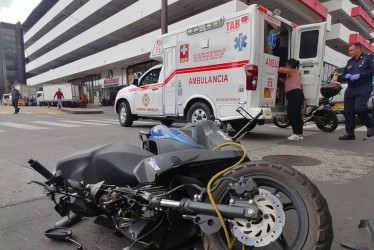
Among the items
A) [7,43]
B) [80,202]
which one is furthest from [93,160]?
[7,43]

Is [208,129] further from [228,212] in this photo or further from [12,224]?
[12,224]

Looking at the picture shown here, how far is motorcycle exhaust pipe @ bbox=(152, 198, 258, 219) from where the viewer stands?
141cm

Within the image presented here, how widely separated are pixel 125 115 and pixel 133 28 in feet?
65.7

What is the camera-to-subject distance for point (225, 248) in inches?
62.6

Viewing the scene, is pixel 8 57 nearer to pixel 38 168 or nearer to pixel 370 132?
pixel 370 132

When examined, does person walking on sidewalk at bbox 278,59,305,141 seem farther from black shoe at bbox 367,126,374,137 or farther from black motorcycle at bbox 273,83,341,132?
black shoe at bbox 367,126,374,137

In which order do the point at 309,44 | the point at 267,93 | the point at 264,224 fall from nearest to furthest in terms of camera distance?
the point at 264,224 < the point at 267,93 < the point at 309,44

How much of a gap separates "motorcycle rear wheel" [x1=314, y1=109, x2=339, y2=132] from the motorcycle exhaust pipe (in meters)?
7.50

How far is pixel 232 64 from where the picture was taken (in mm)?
6301

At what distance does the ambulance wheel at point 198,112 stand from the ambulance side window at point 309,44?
2923mm

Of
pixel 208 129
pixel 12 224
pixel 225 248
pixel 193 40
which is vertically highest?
pixel 193 40

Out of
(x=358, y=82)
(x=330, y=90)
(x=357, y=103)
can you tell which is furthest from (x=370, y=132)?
(x=330, y=90)

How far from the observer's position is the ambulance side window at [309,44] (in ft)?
23.1

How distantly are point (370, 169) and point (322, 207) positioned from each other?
3252mm
